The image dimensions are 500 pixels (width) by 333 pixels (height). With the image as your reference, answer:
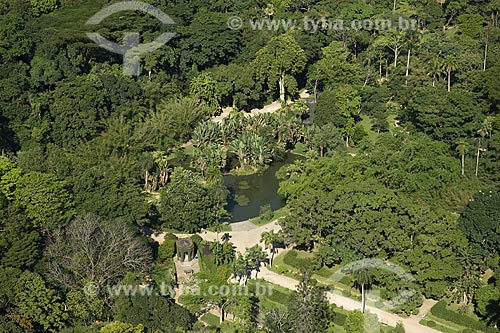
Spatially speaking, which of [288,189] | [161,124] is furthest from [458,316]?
[161,124]

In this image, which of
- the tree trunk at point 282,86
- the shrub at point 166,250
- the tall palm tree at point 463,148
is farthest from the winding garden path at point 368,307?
the tree trunk at point 282,86

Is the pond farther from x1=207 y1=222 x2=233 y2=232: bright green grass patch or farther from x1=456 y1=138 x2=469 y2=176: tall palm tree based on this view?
x1=456 y1=138 x2=469 y2=176: tall palm tree

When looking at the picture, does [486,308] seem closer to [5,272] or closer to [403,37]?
[5,272]

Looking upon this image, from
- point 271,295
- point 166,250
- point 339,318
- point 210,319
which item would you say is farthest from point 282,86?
point 210,319

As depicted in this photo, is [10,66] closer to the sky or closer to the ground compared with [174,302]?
closer to the sky

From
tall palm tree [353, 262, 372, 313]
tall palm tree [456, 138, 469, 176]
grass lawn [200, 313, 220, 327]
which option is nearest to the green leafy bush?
tall palm tree [456, 138, 469, 176]

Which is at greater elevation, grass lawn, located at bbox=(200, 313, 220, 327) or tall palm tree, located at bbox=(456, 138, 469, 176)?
tall palm tree, located at bbox=(456, 138, 469, 176)
